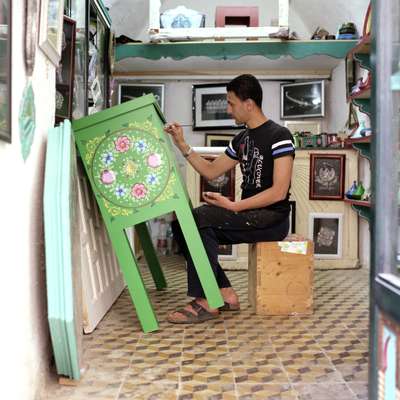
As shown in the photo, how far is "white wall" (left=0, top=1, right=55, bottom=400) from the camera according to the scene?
4.94 ft

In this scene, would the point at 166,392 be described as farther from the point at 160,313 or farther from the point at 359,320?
the point at 359,320

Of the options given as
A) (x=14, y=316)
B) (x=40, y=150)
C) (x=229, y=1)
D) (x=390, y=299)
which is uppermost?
(x=229, y=1)

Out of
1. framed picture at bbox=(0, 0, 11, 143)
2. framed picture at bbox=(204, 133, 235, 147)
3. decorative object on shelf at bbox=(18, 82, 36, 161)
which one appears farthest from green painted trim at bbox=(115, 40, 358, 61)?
framed picture at bbox=(0, 0, 11, 143)

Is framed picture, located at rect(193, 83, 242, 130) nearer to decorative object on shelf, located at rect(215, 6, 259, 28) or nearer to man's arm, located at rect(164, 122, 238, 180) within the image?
decorative object on shelf, located at rect(215, 6, 259, 28)

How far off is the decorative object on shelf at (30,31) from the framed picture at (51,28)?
14cm

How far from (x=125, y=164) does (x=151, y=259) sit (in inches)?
47.2

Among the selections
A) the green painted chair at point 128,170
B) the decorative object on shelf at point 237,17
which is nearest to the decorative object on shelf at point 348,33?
the decorative object on shelf at point 237,17

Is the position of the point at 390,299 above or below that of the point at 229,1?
below

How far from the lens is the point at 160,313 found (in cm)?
296

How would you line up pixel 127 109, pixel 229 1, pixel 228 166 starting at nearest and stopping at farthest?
pixel 127 109, pixel 228 166, pixel 229 1

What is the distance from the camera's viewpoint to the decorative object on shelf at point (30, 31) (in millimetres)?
1650

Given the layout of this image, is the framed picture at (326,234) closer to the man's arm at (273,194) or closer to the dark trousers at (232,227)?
the dark trousers at (232,227)

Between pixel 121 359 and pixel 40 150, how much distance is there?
930mm

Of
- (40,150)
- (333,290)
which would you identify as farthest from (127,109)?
(333,290)
